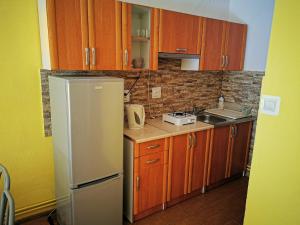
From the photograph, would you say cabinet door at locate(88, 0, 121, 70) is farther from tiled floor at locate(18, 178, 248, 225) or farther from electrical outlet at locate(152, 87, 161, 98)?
tiled floor at locate(18, 178, 248, 225)

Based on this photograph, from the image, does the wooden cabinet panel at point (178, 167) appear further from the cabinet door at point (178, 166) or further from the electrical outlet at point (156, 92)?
the electrical outlet at point (156, 92)

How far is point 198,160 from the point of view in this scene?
2.51 m

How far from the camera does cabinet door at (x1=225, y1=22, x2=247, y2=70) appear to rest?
2775 mm

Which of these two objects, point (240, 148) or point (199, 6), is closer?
point (199, 6)

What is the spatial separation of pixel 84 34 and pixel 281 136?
160 cm

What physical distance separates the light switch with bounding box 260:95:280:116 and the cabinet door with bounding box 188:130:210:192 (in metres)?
1.02

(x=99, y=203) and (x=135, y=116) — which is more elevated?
(x=135, y=116)

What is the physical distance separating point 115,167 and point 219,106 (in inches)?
81.1

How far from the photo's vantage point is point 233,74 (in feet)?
10.6

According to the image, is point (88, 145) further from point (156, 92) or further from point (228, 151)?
point (228, 151)

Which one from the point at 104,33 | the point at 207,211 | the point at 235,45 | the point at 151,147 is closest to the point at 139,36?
the point at 104,33

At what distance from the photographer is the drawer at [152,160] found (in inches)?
81.9

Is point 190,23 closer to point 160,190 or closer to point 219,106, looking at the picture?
point 219,106

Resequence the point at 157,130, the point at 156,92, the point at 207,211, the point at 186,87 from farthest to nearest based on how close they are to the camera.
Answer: the point at 186,87, the point at 156,92, the point at 207,211, the point at 157,130
